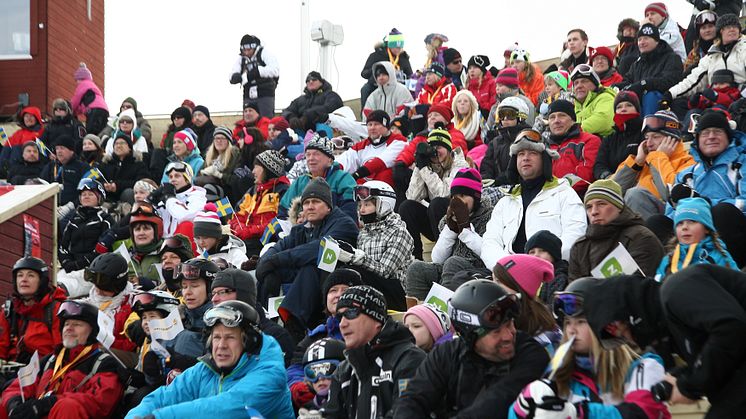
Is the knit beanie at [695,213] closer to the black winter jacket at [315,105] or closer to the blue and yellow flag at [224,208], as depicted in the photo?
the blue and yellow flag at [224,208]

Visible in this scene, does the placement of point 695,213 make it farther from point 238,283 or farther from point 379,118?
point 379,118

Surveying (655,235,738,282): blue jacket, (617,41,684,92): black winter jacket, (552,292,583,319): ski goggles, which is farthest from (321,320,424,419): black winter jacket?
(617,41,684,92): black winter jacket

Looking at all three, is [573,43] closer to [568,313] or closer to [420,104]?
[420,104]

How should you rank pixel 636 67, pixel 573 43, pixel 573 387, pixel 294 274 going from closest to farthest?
pixel 573 387
pixel 294 274
pixel 636 67
pixel 573 43

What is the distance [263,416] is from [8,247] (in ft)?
14.0

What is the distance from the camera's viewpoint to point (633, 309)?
479 cm

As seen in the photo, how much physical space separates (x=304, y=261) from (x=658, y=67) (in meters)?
6.27

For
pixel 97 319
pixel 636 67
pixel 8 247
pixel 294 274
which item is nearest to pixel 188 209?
pixel 8 247

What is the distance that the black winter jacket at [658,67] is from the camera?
43.4 feet

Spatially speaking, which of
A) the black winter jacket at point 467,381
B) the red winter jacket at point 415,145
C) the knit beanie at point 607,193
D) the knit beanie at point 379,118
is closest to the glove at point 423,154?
the red winter jacket at point 415,145

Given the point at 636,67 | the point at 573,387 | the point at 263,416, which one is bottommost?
the point at 263,416

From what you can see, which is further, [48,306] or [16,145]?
[16,145]

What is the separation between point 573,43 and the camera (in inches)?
600

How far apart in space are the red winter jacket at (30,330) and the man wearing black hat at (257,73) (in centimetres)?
881
